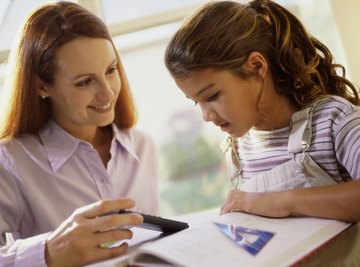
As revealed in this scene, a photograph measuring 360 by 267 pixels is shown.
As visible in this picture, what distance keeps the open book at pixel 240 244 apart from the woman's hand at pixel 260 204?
0.09 feet

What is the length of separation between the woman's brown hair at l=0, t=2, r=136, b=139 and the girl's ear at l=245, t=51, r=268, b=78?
0.43m

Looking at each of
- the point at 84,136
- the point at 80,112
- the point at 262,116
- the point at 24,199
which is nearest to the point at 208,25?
the point at 262,116

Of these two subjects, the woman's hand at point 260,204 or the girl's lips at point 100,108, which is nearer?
the woman's hand at point 260,204

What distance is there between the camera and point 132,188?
1.14 meters

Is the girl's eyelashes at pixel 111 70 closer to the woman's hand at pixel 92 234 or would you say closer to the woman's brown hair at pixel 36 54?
the woman's brown hair at pixel 36 54

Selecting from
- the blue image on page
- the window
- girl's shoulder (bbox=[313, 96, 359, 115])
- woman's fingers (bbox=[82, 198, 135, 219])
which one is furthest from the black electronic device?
the window

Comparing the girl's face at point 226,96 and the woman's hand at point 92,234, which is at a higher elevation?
the girl's face at point 226,96

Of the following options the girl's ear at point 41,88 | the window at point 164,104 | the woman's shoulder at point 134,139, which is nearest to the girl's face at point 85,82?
the girl's ear at point 41,88

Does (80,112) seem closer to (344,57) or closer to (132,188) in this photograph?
(132,188)

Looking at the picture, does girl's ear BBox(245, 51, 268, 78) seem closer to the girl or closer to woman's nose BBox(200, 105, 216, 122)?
the girl

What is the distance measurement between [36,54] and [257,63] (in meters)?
0.58

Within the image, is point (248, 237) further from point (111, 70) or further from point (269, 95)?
point (111, 70)

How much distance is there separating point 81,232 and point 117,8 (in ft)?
3.46

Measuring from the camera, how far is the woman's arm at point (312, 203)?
67 centimetres
